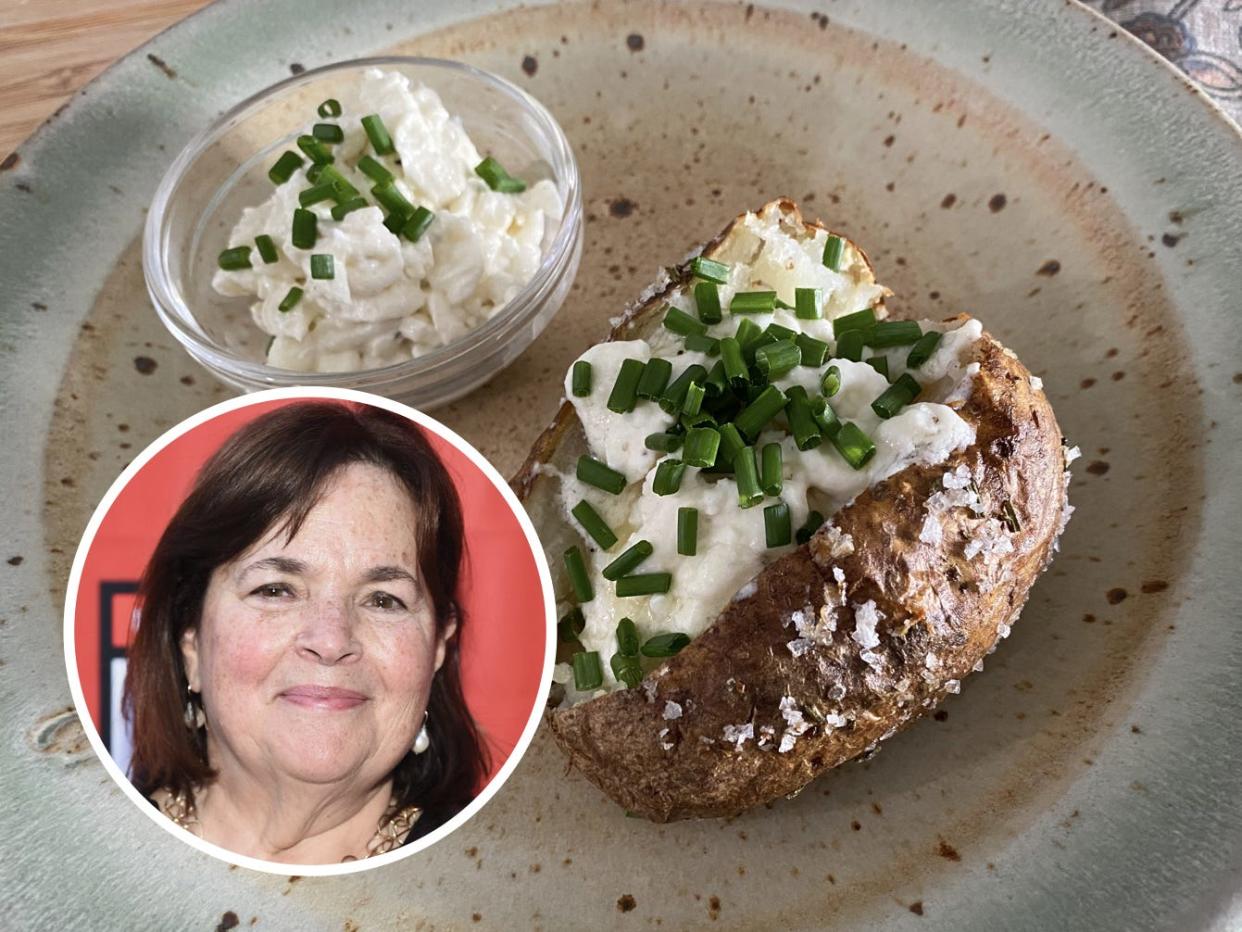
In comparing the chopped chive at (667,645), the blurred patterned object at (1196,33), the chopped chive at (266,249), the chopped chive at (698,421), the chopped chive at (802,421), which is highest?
the blurred patterned object at (1196,33)

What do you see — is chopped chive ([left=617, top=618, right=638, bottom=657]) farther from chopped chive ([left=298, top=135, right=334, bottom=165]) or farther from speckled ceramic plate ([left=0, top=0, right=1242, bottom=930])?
chopped chive ([left=298, top=135, right=334, bottom=165])

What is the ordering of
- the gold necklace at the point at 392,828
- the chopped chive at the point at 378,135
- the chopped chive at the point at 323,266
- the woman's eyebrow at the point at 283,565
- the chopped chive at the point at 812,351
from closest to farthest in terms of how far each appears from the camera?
the woman's eyebrow at the point at 283,565 → the gold necklace at the point at 392,828 → the chopped chive at the point at 812,351 → the chopped chive at the point at 323,266 → the chopped chive at the point at 378,135

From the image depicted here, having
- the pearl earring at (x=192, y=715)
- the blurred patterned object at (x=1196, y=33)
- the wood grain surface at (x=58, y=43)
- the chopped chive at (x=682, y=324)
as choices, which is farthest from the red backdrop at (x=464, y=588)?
the blurred patterned object at (x=1196, y=33)

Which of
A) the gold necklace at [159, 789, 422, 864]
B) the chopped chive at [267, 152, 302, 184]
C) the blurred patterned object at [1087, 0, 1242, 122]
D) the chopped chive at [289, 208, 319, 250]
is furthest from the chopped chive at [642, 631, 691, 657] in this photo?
the blurred patterned object at [1087, 0, 1242, 122]

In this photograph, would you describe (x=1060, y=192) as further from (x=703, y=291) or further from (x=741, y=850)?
(x=741, y=850)

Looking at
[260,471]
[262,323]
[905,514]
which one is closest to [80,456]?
[262,323]

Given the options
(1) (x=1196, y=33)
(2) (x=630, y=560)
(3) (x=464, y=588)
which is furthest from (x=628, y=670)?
(1) (x=1196, y=33)

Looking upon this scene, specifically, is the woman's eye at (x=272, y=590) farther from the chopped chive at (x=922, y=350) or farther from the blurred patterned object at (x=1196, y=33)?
the blurred patterned object at (x=1196, y=33)

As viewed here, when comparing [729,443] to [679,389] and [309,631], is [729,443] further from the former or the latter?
[309,631]
